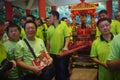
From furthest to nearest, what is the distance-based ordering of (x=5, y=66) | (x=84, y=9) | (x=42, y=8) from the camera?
(x=42, y=8) → (x=84, y=9) → (x=5, y=66)

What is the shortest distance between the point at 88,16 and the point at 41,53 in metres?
6.53

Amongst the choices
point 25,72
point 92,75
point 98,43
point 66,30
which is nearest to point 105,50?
point 98,43

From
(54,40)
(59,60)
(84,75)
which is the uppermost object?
(54,40)

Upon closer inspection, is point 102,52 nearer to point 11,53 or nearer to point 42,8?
point 11,53

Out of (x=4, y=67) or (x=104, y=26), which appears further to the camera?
(x=104, y=26)

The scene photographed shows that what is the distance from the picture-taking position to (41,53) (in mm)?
3904

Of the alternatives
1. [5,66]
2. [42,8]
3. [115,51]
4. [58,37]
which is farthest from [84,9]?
[115,51]

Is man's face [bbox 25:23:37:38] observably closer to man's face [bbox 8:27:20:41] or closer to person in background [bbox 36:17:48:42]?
man's face [bbox 8:27:20:41]

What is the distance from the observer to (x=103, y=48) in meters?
3.91

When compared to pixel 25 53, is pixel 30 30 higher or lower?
higher

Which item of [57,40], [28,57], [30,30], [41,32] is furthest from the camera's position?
[41,32]

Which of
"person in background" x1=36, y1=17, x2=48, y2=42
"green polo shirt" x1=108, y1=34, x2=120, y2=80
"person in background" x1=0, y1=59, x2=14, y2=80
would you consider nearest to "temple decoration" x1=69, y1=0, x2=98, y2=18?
"person in background" x1=36, y1=17, x2=48, y2=42

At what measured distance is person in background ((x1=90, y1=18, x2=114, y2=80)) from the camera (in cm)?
387

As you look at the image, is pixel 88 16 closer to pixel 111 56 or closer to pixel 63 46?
pixel 63 46
